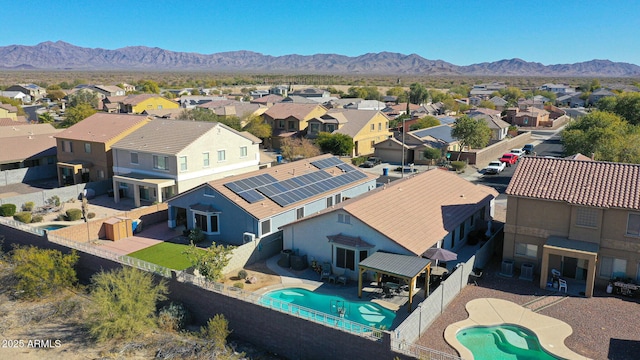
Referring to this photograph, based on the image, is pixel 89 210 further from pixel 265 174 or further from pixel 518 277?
pixel 518 277

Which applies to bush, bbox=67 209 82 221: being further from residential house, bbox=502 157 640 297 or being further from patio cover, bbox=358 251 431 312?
residential house, bbox=502 157 640 297

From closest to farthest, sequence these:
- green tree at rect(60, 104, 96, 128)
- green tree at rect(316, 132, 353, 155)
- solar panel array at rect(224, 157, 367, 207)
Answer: solar panel array at rect(224, 157, 367, 207) < green tree at rect(316, 132, 353, 155) < green tree at rect(60, 104, 96, 128)

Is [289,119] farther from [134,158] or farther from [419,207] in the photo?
[419,207]

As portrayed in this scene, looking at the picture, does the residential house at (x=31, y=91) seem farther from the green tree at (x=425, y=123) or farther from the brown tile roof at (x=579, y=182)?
the brown tile roof at (x=579, y=182)

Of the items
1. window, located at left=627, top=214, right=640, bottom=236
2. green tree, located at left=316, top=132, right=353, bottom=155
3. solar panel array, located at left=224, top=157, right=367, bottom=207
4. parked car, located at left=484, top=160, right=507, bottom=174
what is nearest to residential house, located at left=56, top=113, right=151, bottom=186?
solar panel array, located at left=224, top=157, right=367, bottom=207

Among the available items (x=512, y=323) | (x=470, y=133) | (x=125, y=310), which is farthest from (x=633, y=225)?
(x=470, y=133)

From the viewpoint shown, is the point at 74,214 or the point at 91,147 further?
the point at 91,147

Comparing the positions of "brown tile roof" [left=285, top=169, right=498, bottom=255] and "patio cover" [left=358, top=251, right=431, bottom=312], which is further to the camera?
"brown tile roof" [left=285, top=169, right=498, bottom=255]
